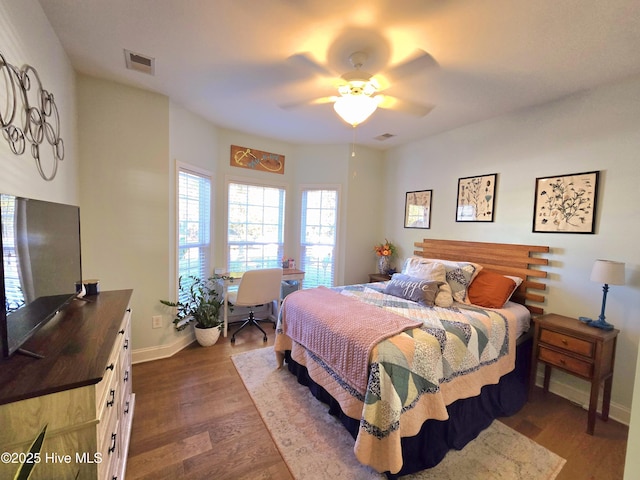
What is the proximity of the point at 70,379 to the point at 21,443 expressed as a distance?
0.65ft

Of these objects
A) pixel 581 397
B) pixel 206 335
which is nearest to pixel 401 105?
pixel 581 397

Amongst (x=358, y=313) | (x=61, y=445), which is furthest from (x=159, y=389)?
(x=358, y=313)

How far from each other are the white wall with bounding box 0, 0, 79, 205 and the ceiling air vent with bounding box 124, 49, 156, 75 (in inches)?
15.7

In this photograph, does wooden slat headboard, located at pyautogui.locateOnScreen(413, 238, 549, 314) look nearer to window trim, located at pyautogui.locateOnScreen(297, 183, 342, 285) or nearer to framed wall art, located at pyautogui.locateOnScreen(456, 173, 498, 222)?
framed wall art, located at pyautogui.locateOnScreen(456, 173, 498, 222)

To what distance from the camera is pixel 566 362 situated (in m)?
2.07

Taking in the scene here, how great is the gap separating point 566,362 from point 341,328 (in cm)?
180

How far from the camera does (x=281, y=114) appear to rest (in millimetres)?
2992

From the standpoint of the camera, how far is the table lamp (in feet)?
6.37

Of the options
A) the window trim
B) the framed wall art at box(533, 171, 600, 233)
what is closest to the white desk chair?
the window trim

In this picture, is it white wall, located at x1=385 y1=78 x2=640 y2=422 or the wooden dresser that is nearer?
the wooden dresser

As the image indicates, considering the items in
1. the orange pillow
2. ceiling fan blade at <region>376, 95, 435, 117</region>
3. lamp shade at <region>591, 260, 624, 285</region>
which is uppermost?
ceiling fan blade at <region>376, 95, 435, 117</region>

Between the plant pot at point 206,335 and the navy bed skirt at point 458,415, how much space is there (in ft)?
3.51

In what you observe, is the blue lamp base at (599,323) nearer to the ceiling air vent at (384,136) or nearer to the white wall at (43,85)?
the ceiling air vent at (384,136)

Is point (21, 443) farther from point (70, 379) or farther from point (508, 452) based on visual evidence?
point (508, 452)
